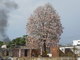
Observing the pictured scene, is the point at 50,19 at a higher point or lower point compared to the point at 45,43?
higher

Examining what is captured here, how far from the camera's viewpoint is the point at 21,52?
8888 cm

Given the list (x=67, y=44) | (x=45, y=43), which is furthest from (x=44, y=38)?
(x=67, y=44)

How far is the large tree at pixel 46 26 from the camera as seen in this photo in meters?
65.6

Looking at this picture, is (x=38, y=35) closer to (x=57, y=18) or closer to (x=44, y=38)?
(x=44, y=38)

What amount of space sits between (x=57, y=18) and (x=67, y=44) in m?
14.3

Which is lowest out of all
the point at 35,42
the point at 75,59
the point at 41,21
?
the point at 75,59

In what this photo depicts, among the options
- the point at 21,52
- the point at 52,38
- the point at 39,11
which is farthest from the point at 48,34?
the point at 21,52

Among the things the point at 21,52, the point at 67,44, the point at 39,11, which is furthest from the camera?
the point at 21,52

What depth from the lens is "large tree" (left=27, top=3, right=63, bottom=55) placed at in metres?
65.6

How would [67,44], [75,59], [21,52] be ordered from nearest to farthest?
[75,59], [67,44], [21,52]

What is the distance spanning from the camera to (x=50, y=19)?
222 ft

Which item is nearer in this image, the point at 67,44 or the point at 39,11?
the point at 39,11

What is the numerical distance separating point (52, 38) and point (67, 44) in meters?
15.2

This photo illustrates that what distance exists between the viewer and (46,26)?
66.1 meters
